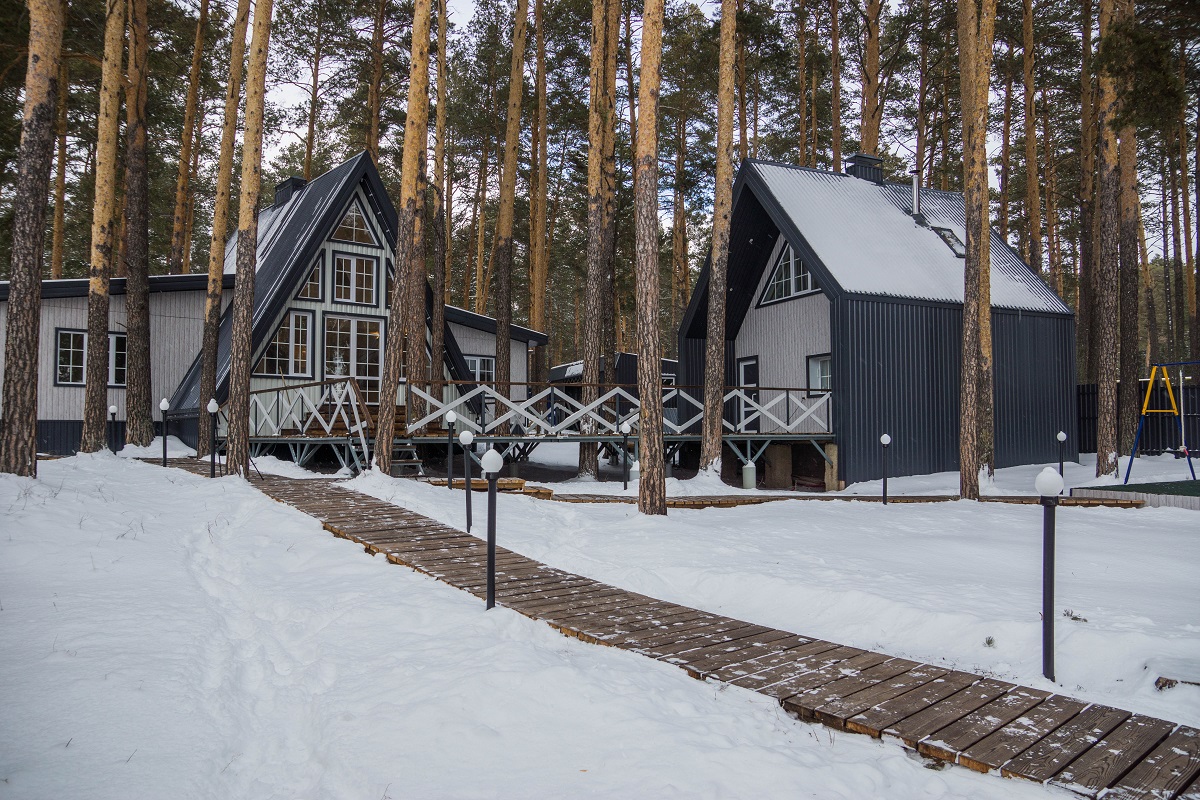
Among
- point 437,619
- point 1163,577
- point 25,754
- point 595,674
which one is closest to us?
point 25,754

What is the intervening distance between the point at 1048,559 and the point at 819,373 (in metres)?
11.5

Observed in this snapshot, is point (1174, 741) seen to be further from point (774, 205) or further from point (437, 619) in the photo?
point (774, 205)

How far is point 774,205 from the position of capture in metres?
14.3

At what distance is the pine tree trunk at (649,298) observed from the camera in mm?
8109

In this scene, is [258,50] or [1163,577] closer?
[1163,577]

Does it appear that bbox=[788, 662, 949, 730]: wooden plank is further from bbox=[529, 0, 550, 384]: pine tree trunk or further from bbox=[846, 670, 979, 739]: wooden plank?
bbox=[529, 0, 550, 384]: pine tree trunk

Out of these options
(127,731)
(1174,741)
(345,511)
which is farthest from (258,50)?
(1174,741)

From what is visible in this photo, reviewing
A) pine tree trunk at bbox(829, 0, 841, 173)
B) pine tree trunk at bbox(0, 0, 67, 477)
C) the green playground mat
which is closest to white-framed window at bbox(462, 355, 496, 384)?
pine tree trunk at bbox(829, 0, 841, 173)

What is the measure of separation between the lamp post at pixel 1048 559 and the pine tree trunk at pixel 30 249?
8.92 meters

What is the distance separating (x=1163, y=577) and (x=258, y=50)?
12145 millimetres

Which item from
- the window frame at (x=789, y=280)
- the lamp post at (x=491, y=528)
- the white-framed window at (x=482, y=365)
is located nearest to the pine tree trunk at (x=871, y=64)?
the window frame at (x=789, y=280)

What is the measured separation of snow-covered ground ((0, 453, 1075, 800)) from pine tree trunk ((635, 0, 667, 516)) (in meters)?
2.25

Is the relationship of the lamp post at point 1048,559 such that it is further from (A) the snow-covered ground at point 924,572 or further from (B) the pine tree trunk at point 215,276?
(B) the pine tree trunk at point 215,276

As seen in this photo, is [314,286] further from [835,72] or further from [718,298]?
[835,72]
